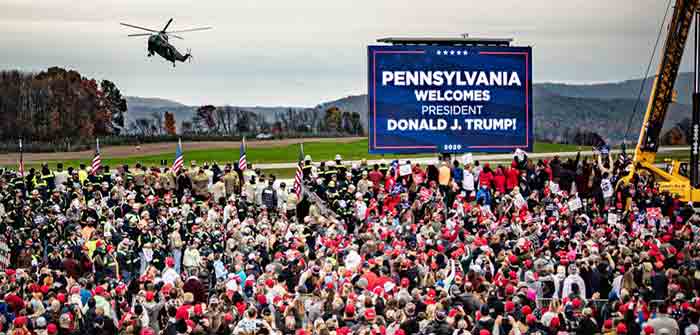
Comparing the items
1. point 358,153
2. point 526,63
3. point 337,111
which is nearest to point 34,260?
point 526,63

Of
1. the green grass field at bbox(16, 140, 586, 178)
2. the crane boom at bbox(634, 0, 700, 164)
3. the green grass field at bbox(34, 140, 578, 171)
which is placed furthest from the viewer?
the green grass field at bbox(34, 140, 578, 171)

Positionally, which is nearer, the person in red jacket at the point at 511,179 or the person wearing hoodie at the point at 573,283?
the person wearing hoodie at the point at 573,283

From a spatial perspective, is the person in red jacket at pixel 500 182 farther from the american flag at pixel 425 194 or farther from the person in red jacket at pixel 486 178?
the american flag at pixel 425 194

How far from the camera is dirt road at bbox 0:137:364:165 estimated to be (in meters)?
56.5

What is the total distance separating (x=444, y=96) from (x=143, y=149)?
37641mm

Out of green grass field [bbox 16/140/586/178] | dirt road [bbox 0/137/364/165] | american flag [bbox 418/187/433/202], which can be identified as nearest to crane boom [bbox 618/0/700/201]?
american flag [bbox 418/187/433/202]

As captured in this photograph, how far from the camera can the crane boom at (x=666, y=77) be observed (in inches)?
1252

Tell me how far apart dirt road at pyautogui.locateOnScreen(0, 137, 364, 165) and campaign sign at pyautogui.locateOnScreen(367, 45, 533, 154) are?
30.2 metres

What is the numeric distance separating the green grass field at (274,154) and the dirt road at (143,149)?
1.50 m

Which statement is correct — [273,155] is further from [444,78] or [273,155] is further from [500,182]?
[500,182]

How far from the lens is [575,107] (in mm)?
120875

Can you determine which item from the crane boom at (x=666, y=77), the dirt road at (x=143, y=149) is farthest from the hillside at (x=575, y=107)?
the crane boom at (x=666, y=77)

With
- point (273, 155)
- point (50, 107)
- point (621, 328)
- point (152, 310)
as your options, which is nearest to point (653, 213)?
point (621, 328)

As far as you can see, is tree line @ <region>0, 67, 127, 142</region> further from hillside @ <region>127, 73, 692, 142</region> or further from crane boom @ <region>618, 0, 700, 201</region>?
crane boom @ <region>618, 0, 700, 201</region>
